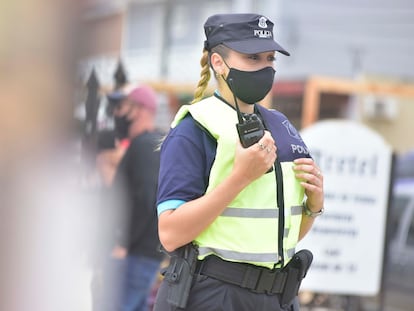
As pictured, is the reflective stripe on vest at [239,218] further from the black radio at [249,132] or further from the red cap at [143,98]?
the red cap at [143,98]

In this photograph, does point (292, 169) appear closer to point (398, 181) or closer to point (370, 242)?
point (370, 242)

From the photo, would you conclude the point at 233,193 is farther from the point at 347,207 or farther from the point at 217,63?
the point at 347,207

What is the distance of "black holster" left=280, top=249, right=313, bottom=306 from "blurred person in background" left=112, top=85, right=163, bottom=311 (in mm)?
2067

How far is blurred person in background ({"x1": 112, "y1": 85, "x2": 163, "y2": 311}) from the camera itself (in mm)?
4008

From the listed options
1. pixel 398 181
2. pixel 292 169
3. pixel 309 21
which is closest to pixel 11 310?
pixel 292 169

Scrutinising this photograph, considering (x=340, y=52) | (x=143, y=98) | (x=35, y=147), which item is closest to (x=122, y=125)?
(x=143, y=98)

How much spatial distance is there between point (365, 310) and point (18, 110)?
7912 mm

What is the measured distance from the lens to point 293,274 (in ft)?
6.45

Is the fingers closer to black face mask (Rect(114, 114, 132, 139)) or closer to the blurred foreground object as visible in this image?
the blurred foreground object

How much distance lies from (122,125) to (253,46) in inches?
96.6

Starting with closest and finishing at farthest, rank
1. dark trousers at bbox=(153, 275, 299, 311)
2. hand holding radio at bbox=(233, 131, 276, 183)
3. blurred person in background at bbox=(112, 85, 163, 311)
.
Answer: hand holding radio at bbox=(233, 131, 276, 183), dark trousers at bbox=(153, 275, 299, 311), blurred person in background at bbox=(112, 85, 163, 311)

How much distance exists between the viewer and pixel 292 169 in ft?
6.35

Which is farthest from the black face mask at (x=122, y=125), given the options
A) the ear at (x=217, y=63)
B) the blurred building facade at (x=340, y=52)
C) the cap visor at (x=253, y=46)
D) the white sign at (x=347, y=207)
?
the blurred building facade at (x=340, y=52)

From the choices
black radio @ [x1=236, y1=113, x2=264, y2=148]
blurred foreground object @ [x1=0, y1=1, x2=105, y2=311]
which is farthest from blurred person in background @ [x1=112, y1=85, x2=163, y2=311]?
blurred foreground object @ [x1=0, y1=1, x2=105, y2=311]
